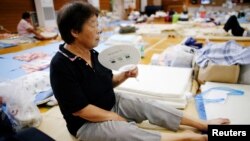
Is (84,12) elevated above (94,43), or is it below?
above

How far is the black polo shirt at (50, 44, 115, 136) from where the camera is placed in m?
1.04

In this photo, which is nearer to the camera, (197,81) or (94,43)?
(94,43)

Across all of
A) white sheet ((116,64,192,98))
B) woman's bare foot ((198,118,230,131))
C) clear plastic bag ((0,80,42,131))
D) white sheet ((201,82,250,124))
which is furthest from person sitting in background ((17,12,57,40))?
woman's bare foot ((198,118,230,131))

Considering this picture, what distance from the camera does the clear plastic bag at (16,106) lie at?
1.39m

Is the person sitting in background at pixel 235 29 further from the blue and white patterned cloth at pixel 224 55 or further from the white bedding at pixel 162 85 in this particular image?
the white bedding at pixel 162 85

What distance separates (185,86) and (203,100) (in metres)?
0.18

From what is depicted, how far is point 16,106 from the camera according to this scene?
1390mm

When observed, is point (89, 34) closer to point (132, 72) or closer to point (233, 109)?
point (132, 72)

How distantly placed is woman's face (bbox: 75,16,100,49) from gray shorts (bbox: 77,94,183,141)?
1.37ft

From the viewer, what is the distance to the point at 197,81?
199cm

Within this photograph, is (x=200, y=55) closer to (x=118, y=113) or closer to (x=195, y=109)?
(x=195, y=109)

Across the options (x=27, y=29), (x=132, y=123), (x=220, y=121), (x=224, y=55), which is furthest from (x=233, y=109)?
(x=27, y=29)

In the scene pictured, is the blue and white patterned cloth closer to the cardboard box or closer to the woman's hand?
the cardboard box

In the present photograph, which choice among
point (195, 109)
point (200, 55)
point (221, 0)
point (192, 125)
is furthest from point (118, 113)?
point (221, 0)
